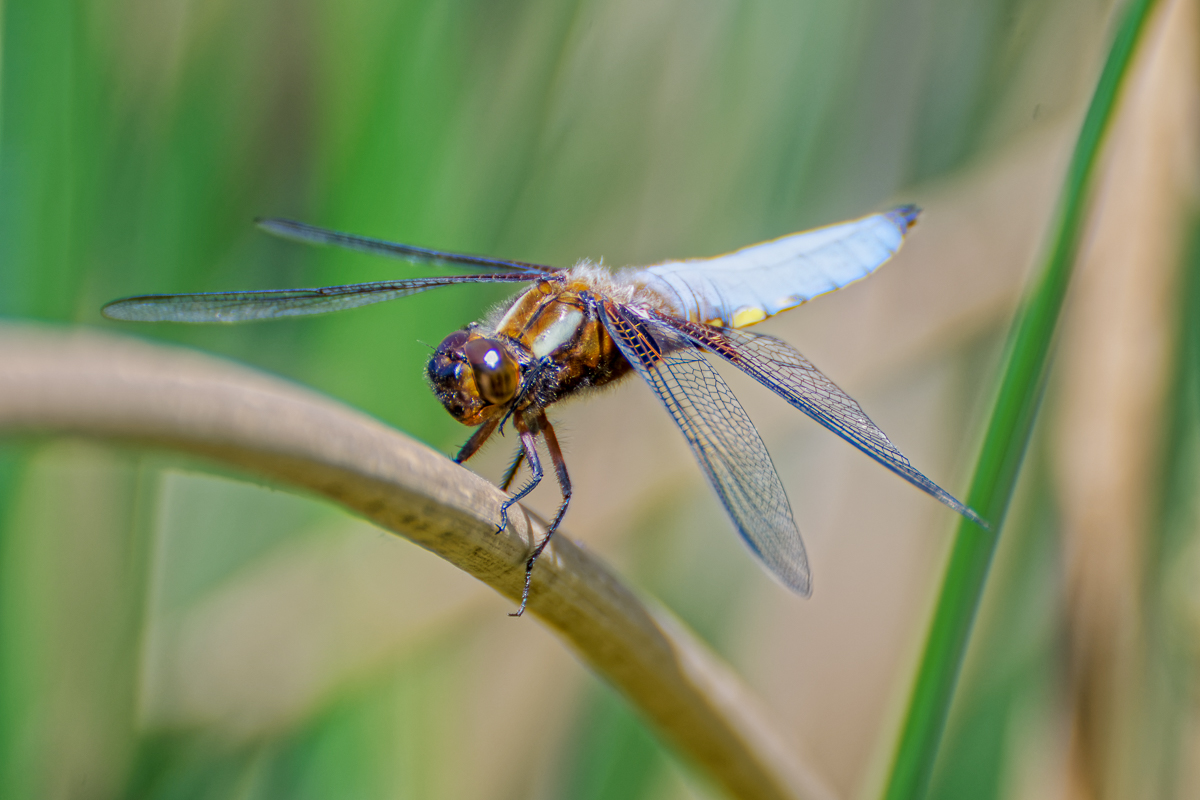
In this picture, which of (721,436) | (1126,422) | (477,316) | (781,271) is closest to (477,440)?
(721,436)

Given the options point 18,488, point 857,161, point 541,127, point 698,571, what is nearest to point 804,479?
point 698,571

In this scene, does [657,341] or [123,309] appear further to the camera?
[657,341]

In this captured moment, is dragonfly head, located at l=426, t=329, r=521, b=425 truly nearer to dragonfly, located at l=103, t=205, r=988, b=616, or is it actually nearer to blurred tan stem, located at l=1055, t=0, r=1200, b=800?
dragonfly, located at l=103, t=205, r=988, b=616

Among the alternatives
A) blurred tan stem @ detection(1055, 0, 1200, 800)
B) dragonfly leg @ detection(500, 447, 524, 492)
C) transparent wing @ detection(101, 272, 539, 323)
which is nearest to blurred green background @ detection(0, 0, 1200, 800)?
blurred tan stem @ detection(1055, 0, 1200, 800)

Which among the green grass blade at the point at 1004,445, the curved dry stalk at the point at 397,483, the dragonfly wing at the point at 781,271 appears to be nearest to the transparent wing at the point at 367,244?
the dragonfly wing at the point at 781,271

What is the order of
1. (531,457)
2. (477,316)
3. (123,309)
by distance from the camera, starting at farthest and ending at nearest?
(477,316) → (531,457) → (123,309)

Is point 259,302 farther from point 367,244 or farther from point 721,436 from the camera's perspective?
point 721,436
